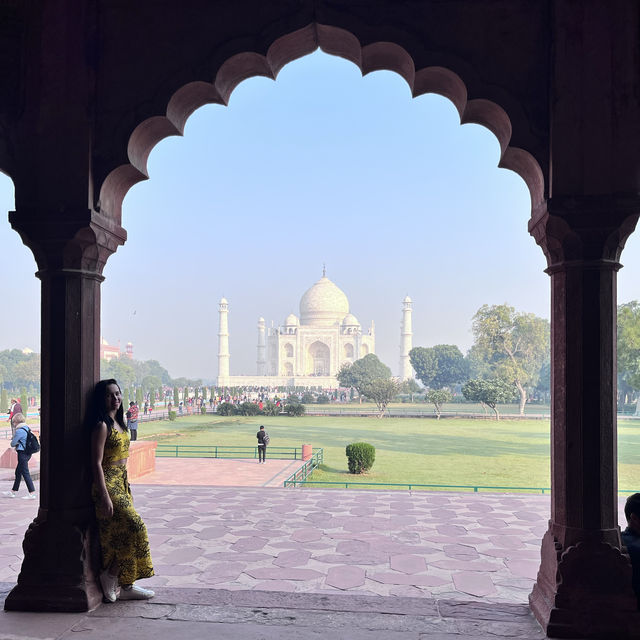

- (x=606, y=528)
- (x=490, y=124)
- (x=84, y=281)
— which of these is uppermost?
(x=490, y=124)

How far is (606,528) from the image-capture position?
9.71 feet

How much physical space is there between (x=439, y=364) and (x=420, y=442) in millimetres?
42363

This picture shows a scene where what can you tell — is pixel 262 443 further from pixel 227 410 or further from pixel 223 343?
pixel 223 343

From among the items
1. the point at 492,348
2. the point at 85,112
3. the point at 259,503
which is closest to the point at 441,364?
the point at 492,348

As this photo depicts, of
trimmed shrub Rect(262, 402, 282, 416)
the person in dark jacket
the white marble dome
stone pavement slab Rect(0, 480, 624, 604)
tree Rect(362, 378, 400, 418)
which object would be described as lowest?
trimmed shrub Rect(262, 402, 282, 416)

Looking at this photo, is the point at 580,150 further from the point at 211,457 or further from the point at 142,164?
the point at 211,457

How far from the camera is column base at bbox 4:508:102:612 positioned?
3084 mm

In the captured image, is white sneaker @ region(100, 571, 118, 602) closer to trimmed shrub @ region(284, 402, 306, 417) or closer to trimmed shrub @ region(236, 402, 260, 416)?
trimmed shrub @ region(284, 402, 306, 417)

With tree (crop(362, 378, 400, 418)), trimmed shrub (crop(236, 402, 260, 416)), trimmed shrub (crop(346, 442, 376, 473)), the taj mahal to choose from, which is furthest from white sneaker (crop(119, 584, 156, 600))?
the taj mahal

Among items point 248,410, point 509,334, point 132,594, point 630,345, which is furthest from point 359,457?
point 509,334

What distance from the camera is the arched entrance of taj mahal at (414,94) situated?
3.01m

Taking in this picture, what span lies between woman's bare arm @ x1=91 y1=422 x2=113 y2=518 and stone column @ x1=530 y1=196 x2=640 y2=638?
213 cm

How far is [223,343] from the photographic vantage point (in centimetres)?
7225

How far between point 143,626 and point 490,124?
2.96 metres
